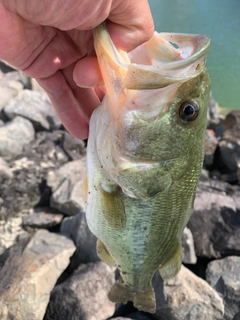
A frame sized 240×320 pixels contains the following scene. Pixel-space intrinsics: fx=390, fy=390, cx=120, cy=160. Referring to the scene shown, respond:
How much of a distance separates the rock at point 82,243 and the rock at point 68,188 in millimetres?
339

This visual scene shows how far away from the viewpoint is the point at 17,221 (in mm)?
4191

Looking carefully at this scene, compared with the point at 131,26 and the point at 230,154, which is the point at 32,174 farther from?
the point at 131,26

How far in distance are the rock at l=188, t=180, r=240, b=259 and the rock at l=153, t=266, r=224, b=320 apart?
58cm

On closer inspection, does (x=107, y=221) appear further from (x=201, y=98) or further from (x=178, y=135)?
(x=201, y=98)

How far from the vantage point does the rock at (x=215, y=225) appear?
3598 millimetres

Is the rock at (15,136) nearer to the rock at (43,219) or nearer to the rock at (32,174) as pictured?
the rock at (32,174)

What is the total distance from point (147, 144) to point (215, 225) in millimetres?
2330

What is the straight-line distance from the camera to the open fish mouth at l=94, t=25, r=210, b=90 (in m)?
1.42

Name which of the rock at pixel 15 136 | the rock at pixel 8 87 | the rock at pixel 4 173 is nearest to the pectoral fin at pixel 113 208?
the rock at pixel 4 173

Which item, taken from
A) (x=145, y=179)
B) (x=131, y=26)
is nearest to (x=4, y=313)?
(x=145, y=179)

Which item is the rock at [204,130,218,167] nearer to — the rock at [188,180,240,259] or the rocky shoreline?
the rocky shoreline

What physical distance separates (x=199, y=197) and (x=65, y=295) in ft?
5.29

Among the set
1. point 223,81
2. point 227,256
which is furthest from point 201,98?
point 223,81

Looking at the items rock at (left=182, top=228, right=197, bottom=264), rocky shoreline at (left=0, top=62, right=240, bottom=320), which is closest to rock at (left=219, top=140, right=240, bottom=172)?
rocky shoreline at (left=0, top=62, right=240, bottom=320)
